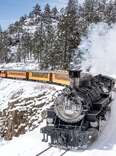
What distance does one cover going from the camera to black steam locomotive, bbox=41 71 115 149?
1485cm

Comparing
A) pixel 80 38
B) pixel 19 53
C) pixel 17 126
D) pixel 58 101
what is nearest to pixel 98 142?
pixel 58 101

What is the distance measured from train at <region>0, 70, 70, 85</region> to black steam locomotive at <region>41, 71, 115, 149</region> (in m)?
12.7

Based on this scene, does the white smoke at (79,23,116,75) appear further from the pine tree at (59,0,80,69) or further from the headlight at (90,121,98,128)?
the headlight at (90,121,98,128)

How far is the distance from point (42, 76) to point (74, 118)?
63.7 ft

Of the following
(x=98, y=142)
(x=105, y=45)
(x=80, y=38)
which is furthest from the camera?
(x=80, y=38)

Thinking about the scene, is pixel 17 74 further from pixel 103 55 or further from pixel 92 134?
pixel 92 134

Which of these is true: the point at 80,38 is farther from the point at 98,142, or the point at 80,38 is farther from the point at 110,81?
the point at 98,142

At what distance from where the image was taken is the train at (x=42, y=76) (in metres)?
29.8

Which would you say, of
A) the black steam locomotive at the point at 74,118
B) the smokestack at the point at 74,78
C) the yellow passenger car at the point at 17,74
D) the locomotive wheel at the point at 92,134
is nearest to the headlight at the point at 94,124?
the black steam locomotive at the point at 74,118

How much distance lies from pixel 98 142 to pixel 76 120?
1.50 meters

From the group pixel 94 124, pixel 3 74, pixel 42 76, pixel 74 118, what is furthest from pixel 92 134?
pixel 3 74

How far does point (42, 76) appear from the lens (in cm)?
3425

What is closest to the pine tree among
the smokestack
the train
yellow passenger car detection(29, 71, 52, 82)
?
the train

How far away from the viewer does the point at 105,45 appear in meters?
35.1
